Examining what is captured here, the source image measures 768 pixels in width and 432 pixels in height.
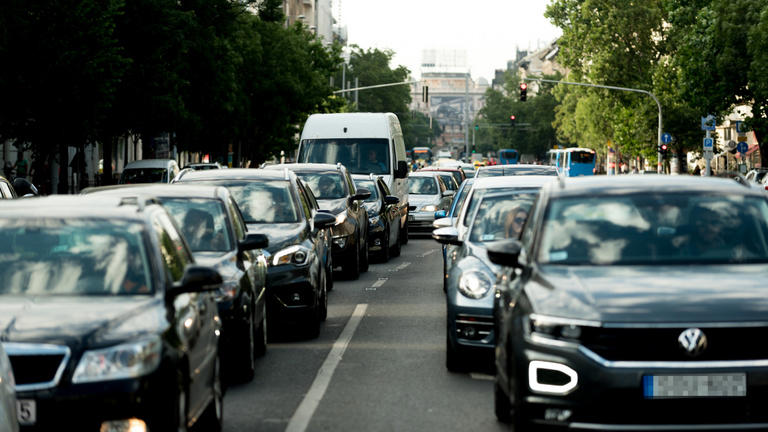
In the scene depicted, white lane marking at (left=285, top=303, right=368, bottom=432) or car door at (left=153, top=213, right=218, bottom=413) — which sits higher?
car door at (left=153, top=213, right=218, bottom=413)

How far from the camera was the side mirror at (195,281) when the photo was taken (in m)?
6.96

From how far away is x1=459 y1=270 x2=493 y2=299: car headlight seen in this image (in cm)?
1060

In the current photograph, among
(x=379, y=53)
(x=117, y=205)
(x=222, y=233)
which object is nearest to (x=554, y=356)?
(x=117, y=205)

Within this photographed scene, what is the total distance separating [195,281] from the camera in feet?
22.9

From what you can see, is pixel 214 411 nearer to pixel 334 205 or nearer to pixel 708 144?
pixel 334 205

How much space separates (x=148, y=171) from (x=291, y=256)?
25.5 m

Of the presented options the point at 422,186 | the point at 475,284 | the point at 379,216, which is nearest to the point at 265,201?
the point at 475,284

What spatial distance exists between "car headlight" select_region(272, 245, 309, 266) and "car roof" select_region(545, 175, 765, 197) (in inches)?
208

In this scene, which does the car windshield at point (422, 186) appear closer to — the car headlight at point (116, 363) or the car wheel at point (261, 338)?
the car wheel at point (261, 338)

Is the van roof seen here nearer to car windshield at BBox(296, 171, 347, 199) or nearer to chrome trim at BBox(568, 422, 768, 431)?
car windshield at BBox(296, 171, 347, 199)

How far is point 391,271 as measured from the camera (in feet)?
74.7

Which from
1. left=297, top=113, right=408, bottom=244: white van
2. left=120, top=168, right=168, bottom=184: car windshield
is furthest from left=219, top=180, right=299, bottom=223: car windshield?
left=120, top=168, right=168, bottom=184: car windshield

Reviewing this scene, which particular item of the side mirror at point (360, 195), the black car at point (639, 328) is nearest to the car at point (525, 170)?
the side mirror at point (360, 195)

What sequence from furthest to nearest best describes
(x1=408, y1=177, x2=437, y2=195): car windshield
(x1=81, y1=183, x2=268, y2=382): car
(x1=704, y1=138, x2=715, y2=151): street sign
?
(x1=704, y1=138, x2=715, y2=151): street sign
(x1=408, y1=177, x2=437, y2=195): car windshield
(x1=81, y1=183, x2=268, y2=382): car
